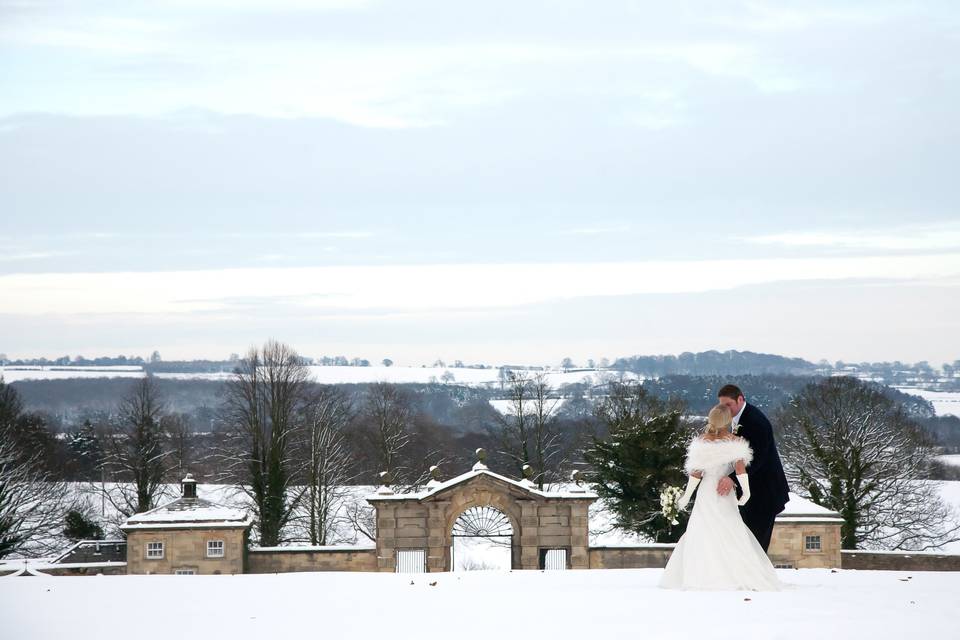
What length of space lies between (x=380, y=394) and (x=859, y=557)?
49.8 metres

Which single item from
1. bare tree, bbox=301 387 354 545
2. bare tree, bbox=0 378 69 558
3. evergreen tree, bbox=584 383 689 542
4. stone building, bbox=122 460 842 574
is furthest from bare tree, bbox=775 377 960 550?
bare tree, bbox=0 378 69 558

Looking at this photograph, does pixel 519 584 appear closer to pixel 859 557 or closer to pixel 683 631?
pixel 683 631

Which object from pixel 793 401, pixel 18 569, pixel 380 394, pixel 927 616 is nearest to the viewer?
pixel 927 616

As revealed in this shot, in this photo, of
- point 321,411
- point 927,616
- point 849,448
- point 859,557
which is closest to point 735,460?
point 927,616

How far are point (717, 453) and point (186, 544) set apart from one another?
24367 mm

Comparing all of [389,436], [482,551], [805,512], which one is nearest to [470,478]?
[805,512]

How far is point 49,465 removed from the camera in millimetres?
56562

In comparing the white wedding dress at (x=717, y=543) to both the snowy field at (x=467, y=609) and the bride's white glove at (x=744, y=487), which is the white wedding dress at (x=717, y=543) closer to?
the bride's white glove at (x=744, y=487)

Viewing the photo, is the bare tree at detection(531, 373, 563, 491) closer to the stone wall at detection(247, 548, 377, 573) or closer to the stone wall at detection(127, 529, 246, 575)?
the stone wall at detection(247, 548, 377, 573)

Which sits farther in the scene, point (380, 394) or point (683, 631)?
point (380, 394)

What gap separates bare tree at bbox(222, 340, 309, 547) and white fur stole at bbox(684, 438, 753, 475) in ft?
117

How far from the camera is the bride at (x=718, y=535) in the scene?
11172mm

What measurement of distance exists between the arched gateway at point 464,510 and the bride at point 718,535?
20.3 meters

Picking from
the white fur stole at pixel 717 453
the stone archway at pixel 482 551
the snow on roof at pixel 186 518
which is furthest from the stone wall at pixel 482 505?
the white fur stole at pixel 717 453
